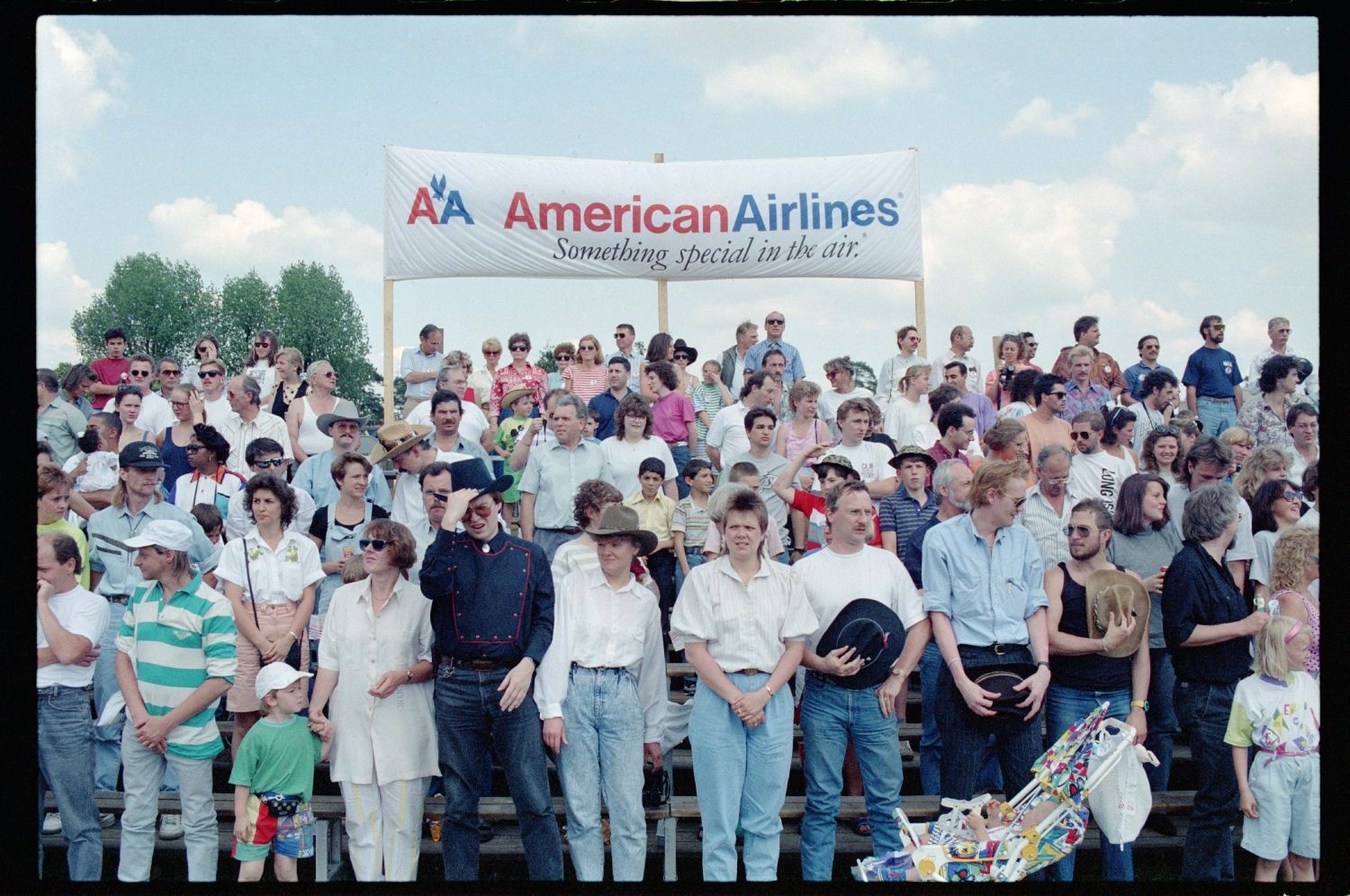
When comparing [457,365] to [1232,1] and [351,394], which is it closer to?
[1232,1]

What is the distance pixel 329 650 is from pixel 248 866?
981 millimetres

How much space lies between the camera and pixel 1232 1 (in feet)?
13.3

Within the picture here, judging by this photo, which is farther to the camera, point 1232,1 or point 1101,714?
point 1101,714

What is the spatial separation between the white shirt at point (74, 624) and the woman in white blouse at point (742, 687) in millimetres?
2664

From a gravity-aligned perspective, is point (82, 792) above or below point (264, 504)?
below

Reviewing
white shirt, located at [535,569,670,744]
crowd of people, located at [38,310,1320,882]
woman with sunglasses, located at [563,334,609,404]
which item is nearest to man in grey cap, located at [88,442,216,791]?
crowd of people, located at [38,310,1320,882]

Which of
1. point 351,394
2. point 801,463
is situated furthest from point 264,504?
point 351,394

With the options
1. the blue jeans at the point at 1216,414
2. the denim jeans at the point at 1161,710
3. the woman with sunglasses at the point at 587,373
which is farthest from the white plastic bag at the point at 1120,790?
the blue jeans at the point at 1216,414

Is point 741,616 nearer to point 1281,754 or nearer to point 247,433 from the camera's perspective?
point 1281,754

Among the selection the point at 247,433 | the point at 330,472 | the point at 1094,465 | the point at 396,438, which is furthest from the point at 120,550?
the point at 1094,465

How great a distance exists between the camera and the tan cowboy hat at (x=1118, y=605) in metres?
5.02

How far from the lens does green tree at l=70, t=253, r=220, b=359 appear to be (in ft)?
136

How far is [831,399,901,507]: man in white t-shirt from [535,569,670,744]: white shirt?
214 centimetres
